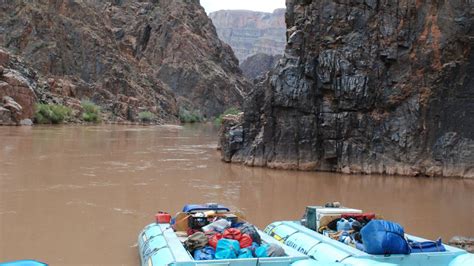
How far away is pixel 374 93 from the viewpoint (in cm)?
2411

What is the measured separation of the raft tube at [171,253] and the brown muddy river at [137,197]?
0.58m

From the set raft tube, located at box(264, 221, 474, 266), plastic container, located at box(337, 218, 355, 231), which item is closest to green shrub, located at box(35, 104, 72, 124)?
raft tube, located at box(264, 221, 474, 266)

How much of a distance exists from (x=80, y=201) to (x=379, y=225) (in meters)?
8.90

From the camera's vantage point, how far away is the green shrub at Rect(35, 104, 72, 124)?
5316 cm

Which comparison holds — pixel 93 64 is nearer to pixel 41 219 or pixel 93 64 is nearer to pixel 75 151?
pixel 75 151

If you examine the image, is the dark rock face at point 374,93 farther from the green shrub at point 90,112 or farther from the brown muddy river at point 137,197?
the green shrub at point 90,112

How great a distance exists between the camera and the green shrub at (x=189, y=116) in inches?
3691

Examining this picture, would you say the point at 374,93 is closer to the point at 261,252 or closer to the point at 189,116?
the point at 261,252

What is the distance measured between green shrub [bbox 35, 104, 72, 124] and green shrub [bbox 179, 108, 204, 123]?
3714cm

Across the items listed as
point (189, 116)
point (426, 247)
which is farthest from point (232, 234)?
point (189, 116)

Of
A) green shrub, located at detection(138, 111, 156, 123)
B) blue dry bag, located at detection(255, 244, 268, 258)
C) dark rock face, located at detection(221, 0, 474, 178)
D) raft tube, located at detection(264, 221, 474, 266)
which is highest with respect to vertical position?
dark rock face, located at detection(221, 0, 474, 178)

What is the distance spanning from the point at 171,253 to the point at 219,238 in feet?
2.63

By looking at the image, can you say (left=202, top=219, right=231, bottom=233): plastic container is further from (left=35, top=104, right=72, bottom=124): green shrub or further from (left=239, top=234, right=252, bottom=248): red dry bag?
(left=35, top=104, right=72, bottom=124): green shrub

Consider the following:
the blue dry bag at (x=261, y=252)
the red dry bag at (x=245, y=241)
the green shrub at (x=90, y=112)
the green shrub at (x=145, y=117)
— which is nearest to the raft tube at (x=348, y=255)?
the blue dry bag at (x=261, y=252)
